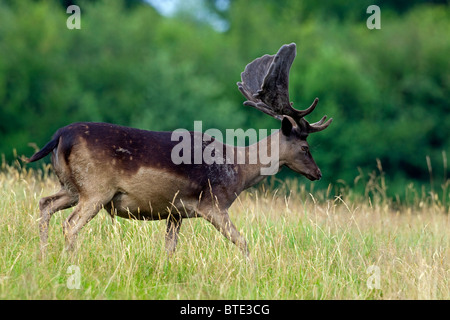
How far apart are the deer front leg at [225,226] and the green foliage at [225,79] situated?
22.1 m

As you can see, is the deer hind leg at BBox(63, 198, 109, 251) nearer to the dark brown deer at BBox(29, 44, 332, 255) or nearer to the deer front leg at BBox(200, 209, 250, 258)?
the dark brown deer at BBox(29, 44, 332, 255)

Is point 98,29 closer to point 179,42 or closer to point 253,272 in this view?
point 179,42

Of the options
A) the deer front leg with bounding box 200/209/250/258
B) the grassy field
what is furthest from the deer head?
the deer front leg with bounding box 200/209/250/258

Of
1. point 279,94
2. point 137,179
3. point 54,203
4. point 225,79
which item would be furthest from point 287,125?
point 225,79

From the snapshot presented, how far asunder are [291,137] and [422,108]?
28.6m

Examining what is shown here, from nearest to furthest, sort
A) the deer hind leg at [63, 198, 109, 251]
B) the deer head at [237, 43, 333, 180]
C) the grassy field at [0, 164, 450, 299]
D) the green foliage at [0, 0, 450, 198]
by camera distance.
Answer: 1. the grassy field at [0, 164, 450, 299]
2. the deer hind leg at [63, 198, 109, 251]
3. the deer head at [237, 43, 333, 180]
4. the green foliage at [0, 0, 450, 198]

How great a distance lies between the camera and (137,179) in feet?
22.9

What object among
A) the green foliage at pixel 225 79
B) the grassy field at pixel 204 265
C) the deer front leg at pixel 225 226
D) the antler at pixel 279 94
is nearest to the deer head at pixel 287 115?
the antler at pixel 279 94

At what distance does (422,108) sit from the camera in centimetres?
3500

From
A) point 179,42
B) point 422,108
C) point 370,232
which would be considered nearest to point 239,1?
point 179,42

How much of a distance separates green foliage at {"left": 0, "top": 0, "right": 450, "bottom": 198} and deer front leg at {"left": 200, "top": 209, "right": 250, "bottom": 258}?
2208cm

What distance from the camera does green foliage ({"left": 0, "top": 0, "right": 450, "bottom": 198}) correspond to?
32844 millimetres

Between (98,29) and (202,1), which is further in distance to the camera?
(202,1)

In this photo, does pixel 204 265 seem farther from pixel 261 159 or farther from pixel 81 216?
pixel 261 159
